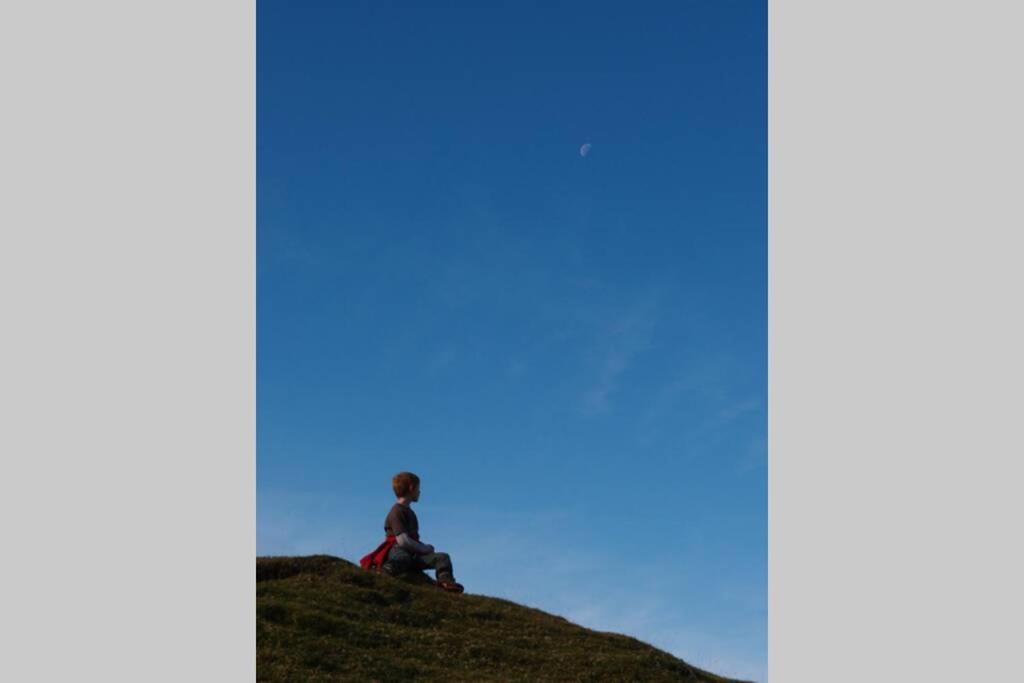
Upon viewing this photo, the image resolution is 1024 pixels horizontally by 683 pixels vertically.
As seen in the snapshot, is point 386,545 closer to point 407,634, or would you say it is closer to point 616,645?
point 407,634

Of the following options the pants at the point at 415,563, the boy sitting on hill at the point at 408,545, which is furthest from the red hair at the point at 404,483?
the pants at the point at 415,563

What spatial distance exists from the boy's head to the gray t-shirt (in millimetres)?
248

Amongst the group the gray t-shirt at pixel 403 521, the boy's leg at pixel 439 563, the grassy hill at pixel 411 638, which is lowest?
the grassy hill at pixel 411 638

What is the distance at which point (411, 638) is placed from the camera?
2058cm

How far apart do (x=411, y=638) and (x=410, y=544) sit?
3.75 m

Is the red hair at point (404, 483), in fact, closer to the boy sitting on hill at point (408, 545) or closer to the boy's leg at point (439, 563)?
the boy sitting on hill at point (408, 545)

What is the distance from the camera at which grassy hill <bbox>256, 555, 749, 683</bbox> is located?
18797 mm

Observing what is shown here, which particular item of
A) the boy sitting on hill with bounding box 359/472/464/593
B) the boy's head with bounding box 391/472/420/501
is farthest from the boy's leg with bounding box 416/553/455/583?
the boy's head with bounding box 391/472/420/501

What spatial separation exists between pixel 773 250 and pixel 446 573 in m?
14.2

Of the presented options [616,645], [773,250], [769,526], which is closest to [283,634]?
[616,645]

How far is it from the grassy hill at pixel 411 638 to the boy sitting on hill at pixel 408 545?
43 cm

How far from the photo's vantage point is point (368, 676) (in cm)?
1831

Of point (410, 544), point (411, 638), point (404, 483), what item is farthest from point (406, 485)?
point (411, 638)

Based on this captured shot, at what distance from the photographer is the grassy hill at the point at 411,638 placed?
18.8 metres
